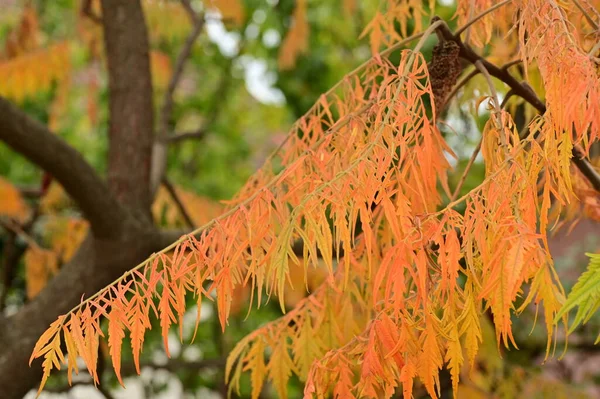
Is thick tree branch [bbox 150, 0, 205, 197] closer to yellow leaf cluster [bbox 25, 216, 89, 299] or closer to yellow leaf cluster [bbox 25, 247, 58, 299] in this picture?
yellow leaf cluster [bbox 25, 216, 89, 299]

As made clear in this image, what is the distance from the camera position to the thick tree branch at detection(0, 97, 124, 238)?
61.1 inches

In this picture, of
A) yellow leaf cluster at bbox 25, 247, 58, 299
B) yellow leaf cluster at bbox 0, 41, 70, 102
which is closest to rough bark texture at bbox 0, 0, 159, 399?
yellow leaf cluster at bbox 0, 41, 70, 102

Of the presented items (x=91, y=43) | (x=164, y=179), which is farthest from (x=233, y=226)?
(x=91, y=43)

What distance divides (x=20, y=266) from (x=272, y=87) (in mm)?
1713

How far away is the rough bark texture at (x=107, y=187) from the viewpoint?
1604mm

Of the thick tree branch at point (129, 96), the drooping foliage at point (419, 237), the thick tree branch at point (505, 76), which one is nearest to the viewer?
the drooping foliage at point (419, 237)

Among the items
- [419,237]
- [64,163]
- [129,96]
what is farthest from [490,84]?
[129,96]

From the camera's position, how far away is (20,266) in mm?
3967

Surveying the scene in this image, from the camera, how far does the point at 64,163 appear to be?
1.61 metres

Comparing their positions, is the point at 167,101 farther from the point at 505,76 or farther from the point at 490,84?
the point at 490,84

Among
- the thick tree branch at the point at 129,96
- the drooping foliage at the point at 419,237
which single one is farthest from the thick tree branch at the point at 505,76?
the thick tree branch at the point at 129,96

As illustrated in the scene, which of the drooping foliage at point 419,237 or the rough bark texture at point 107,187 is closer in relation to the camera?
the drooping foliage at point 419,237

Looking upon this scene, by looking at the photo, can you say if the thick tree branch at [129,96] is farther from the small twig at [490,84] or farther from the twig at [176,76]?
the small twig at [490,84]

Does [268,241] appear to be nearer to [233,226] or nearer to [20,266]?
[233,226]
